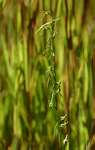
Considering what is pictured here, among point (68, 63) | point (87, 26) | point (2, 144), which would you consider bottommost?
point (2, 144)

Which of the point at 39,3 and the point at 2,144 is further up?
the point at 39,3

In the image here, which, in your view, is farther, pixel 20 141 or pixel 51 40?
pixel 20 141

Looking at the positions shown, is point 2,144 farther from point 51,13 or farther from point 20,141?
point 51,13

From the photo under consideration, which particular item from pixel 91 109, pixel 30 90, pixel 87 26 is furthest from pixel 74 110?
pixel 87 26

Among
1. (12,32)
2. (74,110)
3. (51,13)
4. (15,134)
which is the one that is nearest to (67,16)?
(51,13)

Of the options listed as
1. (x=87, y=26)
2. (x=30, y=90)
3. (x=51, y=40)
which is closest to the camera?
(x=51, y=40)

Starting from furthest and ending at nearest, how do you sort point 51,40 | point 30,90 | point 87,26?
point 30,90 → point 87,26 → point 51,40
